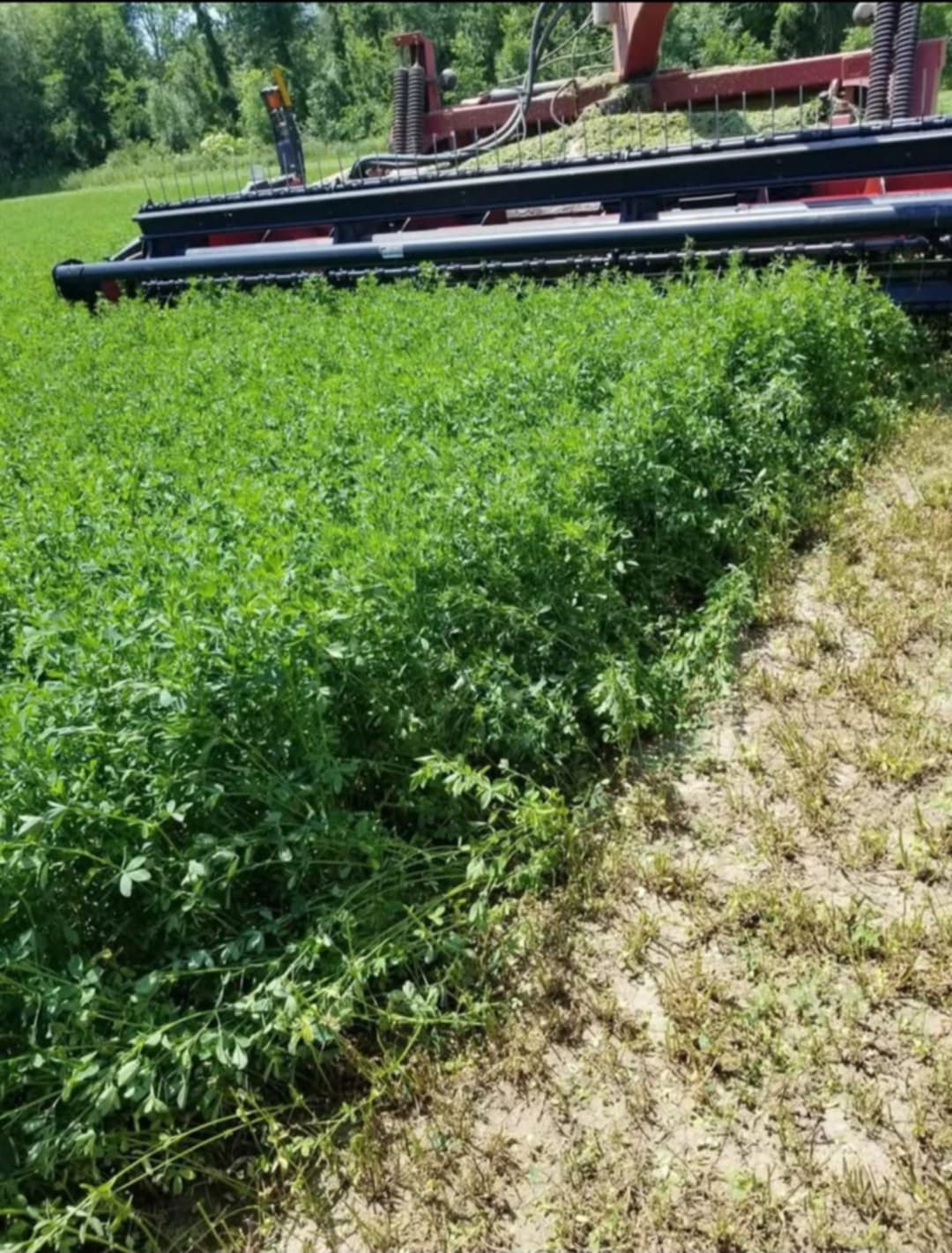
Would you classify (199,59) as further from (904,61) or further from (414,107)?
(904,61)

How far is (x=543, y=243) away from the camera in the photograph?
19.6ft

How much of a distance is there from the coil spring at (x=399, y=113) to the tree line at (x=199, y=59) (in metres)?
31.6

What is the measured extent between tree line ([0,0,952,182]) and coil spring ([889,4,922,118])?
3576cm

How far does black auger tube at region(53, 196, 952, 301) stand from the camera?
201 inches

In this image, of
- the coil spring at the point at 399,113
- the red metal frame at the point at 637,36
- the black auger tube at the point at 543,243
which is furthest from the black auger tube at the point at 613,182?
the coil spring at the point at 399,113

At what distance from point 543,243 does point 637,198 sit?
632 mm

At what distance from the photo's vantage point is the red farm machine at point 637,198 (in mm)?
5418

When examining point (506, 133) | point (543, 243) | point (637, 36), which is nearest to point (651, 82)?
point (637, 36)

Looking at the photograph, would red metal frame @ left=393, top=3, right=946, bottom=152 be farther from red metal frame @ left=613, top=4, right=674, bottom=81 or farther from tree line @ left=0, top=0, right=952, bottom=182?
tree line @ left=0, top=0, right=952, bottom=182

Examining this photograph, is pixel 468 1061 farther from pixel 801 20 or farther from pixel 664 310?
pixel 801 20

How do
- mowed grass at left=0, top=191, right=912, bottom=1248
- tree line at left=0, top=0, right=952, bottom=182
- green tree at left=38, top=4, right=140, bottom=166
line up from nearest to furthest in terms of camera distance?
mowed grass at left=0, top=191, right=912, bottom=1248
tree line at left=0, top=0, right=952, bottom=182
green tree at left=38, top=4, right=140, bottom=166

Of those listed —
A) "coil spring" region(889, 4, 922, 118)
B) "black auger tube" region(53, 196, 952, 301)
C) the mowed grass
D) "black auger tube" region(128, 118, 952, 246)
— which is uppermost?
"coil spring" region(889, 4, 922, 118)

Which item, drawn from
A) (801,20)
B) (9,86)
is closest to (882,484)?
(801,20)

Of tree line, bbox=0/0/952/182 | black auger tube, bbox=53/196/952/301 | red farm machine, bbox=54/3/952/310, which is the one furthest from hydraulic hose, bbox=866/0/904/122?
tree line, bbox=0/0/952/182
